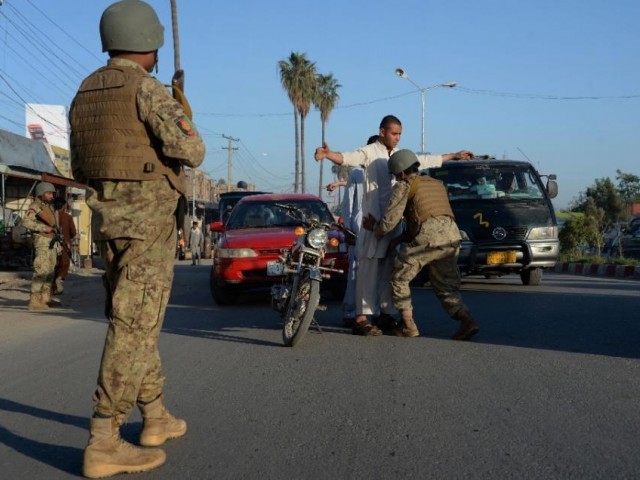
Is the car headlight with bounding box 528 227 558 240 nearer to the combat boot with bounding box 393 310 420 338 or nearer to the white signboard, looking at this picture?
the combat boot with bounding box 393 310 420 338

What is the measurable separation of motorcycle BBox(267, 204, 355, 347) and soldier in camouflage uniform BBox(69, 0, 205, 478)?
11.0 feet

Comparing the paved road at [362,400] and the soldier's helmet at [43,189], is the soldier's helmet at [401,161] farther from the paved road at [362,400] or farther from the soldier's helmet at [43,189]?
the soldier's helmet at [43,189]

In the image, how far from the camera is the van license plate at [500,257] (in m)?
12.5

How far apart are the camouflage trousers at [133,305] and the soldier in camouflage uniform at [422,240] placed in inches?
153

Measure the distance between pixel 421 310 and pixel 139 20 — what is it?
22.8 feet

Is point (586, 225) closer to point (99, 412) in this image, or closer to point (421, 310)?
point (421, 310)

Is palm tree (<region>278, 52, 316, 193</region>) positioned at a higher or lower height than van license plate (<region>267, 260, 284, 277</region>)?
higher

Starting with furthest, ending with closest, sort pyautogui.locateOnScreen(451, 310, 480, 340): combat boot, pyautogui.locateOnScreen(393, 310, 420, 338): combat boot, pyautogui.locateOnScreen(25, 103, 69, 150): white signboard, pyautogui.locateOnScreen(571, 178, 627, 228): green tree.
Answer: pyautogui.locateOnScreen(571, 178, 627, 228): green tree → pyautogui.locateOnScreen(25, 103, 69, 150): white signboard → pyautogui.locateOnScreen(393, 310, 420, 338): combat boot → pyautogui.locateOnScreen(451, 310, 480, 340): combat boot

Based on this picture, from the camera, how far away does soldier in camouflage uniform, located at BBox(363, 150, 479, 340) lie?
7.44 m

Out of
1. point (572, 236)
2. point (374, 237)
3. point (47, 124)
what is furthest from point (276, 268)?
point (47, 124)

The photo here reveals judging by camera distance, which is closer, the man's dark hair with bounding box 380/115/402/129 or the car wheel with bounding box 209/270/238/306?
the man's dark hair with bounding box 380/115/402/129

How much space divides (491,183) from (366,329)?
635cm

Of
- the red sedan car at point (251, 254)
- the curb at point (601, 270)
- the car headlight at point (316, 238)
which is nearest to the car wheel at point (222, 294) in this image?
the red sedan car at point (251, 254)

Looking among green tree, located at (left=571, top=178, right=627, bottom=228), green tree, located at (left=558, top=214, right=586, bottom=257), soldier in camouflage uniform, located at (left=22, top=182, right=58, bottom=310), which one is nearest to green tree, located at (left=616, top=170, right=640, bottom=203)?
green tree, located at (left=571, top=178, right=627, bottom=228)
